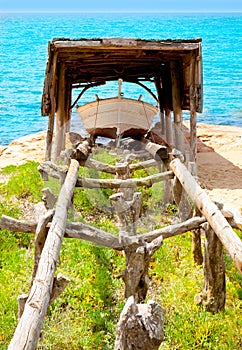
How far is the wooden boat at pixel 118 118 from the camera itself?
520 inches

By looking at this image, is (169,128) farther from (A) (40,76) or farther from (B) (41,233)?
(A) (40,76)

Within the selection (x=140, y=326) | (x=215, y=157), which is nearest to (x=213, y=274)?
(x=140, y=326)

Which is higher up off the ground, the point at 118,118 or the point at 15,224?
the point at 15,224

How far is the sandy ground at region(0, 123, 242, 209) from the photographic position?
35.1 ft

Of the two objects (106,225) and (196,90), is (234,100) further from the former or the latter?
(106,225)

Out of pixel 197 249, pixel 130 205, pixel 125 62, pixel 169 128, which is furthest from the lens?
pixel 169 128

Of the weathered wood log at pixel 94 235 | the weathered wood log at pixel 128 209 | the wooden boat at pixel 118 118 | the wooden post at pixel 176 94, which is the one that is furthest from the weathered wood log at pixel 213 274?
the wooden boat at pixel 118 118

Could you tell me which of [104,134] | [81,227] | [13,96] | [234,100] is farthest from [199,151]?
[13,96]

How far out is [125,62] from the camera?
1147cm

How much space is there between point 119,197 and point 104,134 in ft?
24.0

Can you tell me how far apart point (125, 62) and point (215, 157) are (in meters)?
3.83

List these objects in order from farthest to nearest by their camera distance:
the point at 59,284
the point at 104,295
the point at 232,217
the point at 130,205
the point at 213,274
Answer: the point at 130,205
the point at 104,295
the point at 232,217
the point at 213,274
the point at 59,284

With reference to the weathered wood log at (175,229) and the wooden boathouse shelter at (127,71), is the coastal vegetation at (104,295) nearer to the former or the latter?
the weathered wood log at (175,229)

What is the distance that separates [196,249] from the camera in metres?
6.83
